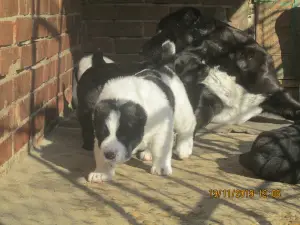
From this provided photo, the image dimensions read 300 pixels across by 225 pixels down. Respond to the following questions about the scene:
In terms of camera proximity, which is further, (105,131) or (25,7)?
(25,7)

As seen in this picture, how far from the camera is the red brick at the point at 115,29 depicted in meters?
6.05

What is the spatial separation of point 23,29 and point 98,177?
3.65 feet

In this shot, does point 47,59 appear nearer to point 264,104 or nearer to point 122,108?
point 122,108

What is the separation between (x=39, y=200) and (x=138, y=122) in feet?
2.38

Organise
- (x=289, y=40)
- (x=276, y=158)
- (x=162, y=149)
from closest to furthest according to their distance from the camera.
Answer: (x=276, y=158) < (x=162, y=149) < (x=289, y=40)

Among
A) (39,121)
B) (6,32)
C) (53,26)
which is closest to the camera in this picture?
(6,32)

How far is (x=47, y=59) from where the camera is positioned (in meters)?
4.54

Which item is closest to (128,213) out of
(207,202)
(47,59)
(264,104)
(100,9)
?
(207,202)

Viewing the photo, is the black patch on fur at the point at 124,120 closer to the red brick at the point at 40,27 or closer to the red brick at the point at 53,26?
the red brick at the point at 40,27

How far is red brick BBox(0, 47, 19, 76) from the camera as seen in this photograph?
3.43m

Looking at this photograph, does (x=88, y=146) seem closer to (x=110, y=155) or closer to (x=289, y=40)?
(x=110, y=155)

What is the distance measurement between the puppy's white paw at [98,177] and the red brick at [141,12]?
2.79 meters

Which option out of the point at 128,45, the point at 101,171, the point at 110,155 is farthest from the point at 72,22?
the point at 110,155

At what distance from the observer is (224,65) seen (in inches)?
207
